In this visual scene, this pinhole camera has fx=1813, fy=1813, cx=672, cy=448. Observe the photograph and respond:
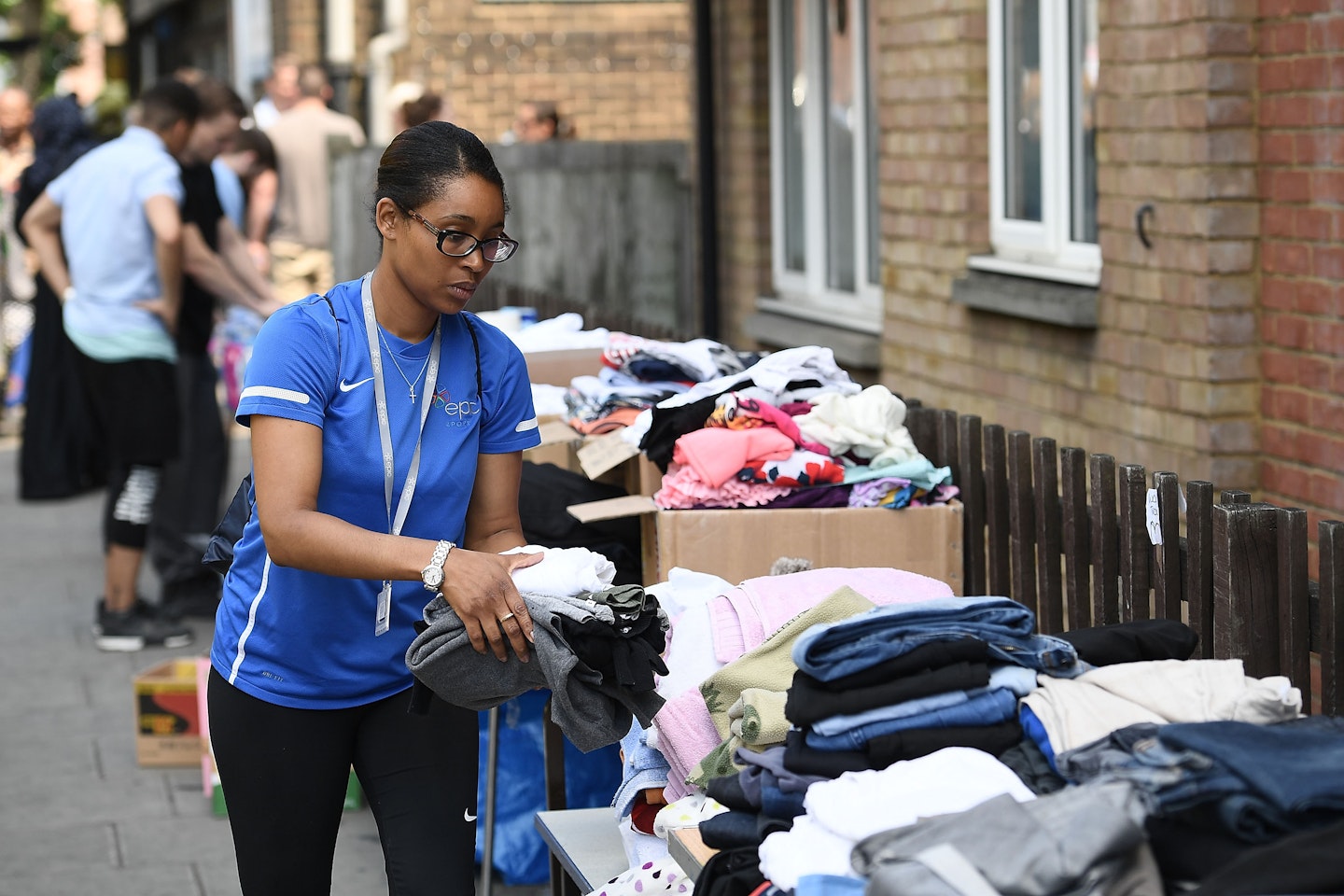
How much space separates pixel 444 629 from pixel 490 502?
468 millimetres

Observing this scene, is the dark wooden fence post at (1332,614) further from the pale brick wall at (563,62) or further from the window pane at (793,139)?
the pale brick wall at (563,62)

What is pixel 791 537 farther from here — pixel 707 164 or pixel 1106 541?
pixel 707 164

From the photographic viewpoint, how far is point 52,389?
905cm

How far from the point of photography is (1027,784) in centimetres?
256

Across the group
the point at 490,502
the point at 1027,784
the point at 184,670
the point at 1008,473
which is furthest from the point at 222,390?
the point at 1027,784

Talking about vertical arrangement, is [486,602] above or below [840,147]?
below

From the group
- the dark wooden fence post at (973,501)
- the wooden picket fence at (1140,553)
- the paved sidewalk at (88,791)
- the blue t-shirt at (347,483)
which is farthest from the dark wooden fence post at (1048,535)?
the blue t-shirt at (347,483)

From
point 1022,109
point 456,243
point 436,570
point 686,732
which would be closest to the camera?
point 436,570

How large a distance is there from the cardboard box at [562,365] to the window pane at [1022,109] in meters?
1.77

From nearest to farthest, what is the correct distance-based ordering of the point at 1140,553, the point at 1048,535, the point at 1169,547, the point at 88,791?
1. the point at 1169,547
2. the point at 1140,553
3. the point at 1048,535
4. the point at 88,791

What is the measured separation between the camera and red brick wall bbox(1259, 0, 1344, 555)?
5.11 m

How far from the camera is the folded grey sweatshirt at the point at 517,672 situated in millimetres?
2867

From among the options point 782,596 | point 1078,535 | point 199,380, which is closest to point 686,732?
point 782,596

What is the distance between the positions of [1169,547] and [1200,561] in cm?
11
